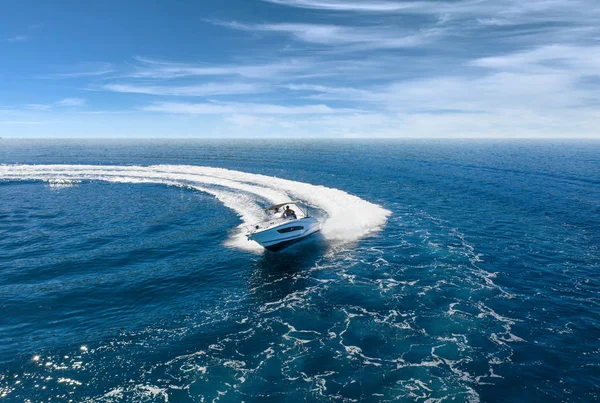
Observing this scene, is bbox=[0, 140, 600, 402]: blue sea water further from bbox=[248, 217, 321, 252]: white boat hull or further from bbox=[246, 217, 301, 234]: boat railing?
bbox=[246, 217, 301, 234]: boat railing

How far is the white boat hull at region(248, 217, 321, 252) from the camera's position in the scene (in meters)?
44.1

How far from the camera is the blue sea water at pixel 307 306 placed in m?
22.6

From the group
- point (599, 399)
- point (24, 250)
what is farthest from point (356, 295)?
point (24, 250)

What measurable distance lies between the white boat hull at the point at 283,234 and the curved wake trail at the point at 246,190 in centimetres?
424

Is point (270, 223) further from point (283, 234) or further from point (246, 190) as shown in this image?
point (246, 190)

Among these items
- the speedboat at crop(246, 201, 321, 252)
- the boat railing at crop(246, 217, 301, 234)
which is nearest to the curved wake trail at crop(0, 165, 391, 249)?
the boat railing at crop(246, 217, 301, 234)

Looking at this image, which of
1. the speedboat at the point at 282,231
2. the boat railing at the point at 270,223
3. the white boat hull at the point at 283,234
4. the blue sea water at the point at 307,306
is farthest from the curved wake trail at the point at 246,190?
the white boat hull at the point at 283,234

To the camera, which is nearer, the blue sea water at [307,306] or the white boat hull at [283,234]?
the blue sea water at [307,306]

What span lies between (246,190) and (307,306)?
177 ft

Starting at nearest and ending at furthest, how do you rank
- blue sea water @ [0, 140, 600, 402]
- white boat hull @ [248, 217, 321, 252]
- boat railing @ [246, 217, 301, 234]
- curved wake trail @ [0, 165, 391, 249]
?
blue sea water @ [0, 140, 600, 402] < white boat hull @ [248, 217, 321, 252] < boat railing @ [246, 217, 301, 234] < curved wake trail @ [0, 165, 391, 249]

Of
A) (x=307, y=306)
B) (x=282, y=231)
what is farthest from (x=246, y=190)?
(x=307, y=306)

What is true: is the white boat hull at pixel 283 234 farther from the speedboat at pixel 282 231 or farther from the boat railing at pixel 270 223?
the boat railing at pixel 270 223

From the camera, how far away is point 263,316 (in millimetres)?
30672

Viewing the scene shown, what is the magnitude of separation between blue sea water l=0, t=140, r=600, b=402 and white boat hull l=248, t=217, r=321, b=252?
5.81 ft
